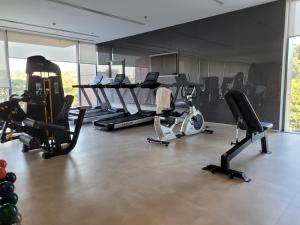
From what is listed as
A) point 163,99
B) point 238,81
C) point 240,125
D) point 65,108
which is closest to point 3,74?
point 65,108

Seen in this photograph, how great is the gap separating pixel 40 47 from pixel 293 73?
26.9 feet

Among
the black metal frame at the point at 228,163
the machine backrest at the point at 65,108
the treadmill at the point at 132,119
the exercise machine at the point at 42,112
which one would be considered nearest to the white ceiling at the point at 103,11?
the treadmill at the point at 132,119

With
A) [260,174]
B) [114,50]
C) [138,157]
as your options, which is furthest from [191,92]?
[114,50]

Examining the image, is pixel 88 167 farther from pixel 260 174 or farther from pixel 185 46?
pixel 185 46

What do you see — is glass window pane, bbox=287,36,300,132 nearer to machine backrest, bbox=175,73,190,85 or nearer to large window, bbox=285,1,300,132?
large window, bbox=285,1,300,132

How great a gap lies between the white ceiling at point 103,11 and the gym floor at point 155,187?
3.33m

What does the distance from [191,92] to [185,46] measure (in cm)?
228

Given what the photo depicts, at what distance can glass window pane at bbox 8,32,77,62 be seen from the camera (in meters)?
7.85

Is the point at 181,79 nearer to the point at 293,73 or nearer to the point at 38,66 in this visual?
the point at 293,73

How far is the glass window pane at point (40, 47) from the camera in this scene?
7848mm

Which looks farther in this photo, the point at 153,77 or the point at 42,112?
the point at 153,77

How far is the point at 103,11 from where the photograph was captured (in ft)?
19.2

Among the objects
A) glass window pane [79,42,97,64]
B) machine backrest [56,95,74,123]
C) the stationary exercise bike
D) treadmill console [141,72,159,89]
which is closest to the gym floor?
the stationary exercise bike

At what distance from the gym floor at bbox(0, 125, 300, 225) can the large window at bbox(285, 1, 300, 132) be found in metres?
1.27
